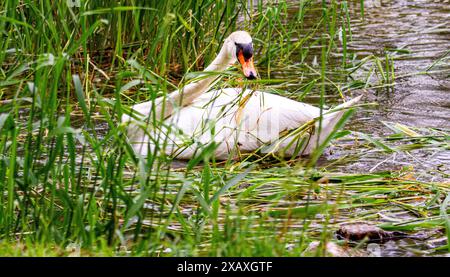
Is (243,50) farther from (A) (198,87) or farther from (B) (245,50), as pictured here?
(A) (198,87)

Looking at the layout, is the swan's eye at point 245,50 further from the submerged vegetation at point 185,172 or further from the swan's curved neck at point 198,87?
the submerged vegetation at point 185,172

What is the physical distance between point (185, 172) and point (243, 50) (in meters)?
1.86

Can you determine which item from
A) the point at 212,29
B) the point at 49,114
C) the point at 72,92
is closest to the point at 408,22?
the point at 212,29

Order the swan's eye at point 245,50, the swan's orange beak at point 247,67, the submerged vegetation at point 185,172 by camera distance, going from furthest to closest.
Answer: the swan's eye at point 245,50 < the swan's orange beak at point 247,67 < the submerged vegetation at point 185,172

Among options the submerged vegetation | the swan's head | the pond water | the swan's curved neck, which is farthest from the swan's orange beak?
the pond water

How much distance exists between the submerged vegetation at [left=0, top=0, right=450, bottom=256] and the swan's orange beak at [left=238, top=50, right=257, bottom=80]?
0.91 ft

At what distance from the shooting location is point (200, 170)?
5770 mm

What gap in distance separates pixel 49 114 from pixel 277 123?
2.17m

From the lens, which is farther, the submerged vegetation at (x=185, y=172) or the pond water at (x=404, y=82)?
the pond water at (x=404, y=82)

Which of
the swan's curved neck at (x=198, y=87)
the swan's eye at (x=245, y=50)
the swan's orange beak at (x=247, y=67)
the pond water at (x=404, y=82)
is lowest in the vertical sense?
the pond water at (x=404, y=82)

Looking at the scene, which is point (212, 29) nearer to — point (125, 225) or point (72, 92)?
point (72, 92)

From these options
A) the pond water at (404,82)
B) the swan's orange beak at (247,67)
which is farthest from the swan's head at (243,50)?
the pond water at (404,82)

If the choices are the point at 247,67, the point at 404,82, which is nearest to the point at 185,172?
the point at 247,67

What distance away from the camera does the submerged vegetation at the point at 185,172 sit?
3.99m
